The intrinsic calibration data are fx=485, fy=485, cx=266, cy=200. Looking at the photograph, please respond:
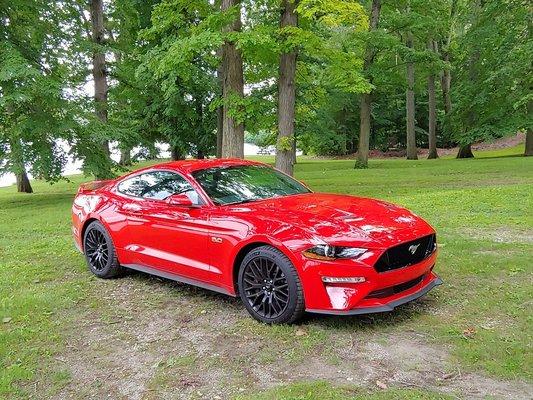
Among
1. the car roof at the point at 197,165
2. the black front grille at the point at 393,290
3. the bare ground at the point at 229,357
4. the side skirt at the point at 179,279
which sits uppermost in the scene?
the car roof at the point at 197,165

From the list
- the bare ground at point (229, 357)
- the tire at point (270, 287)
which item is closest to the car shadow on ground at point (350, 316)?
the bare ground at point (229, 357)

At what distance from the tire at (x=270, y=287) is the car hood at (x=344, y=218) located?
35 centimetres

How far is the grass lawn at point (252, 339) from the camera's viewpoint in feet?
10.8

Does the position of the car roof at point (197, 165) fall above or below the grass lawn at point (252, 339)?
above

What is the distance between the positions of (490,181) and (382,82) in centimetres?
1051

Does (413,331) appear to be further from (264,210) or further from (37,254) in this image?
(37,254)

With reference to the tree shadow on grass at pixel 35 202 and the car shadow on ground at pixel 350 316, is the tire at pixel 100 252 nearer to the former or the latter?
the car shadow on ground at pixel 350 316

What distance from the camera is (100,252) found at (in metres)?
6.02

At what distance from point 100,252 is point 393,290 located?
3681mm

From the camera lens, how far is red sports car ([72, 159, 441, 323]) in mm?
3928

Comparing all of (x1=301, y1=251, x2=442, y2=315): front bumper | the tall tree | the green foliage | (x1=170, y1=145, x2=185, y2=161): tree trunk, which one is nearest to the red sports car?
(x1=301, y1=251, x2=442, y2=315): front bumper

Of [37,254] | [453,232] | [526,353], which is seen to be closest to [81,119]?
[37,254]

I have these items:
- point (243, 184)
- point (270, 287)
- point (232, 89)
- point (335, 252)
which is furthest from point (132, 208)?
point (232, 89)

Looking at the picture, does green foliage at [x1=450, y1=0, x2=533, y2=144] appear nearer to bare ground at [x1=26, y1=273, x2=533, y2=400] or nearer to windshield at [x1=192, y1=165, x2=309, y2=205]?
windshield at [x1=192, y1=165, x2=309, y2=205]
